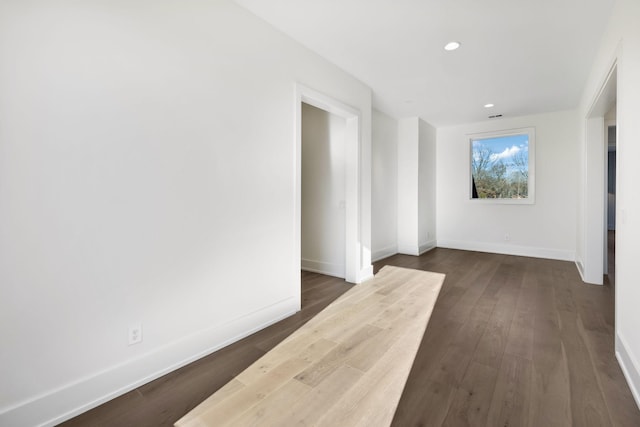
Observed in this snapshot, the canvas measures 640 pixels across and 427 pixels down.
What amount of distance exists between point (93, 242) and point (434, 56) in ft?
11.3

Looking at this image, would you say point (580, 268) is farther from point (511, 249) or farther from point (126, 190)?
point (126, 190)

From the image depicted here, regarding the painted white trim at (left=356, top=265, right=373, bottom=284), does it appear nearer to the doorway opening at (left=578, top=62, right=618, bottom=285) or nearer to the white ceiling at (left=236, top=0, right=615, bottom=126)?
the white ceiling at (left=236, top=0, right=615, bottom=126)

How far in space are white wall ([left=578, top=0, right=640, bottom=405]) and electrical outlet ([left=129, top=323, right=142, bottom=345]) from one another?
9.49 feet

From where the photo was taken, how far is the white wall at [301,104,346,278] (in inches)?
163

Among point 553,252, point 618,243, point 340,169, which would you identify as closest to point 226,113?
point 340,169

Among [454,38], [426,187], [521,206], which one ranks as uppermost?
[454,38]

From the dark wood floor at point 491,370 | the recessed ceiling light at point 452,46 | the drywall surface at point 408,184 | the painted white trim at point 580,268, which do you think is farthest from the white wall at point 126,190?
the painted white trim at point 580,268

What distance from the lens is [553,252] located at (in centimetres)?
541

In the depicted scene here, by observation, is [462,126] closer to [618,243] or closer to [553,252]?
[553,252]

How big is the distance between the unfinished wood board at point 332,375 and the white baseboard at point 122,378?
15.1 inches

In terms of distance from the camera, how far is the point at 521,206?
5.71 meters

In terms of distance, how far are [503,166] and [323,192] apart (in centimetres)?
391

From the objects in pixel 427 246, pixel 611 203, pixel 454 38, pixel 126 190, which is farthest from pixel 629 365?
pixel 611 203

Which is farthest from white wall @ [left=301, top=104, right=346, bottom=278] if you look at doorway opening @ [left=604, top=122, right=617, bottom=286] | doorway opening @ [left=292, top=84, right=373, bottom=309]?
doorway opening @ [left=604, top=122, right=617, bottom=286]
